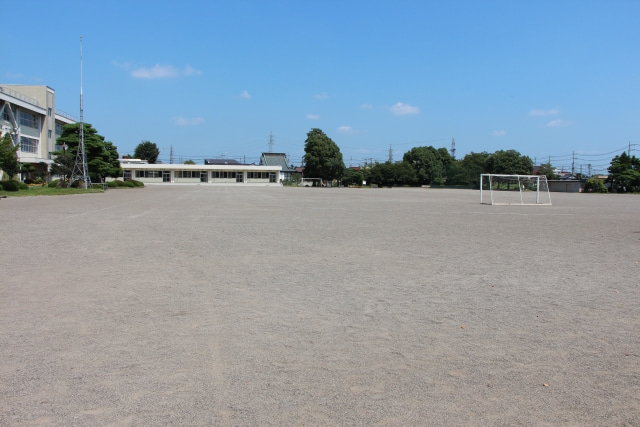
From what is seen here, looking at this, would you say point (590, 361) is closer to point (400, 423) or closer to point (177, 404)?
point (400, 423)

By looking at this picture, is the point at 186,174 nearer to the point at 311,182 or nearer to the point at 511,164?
the point at 311,182

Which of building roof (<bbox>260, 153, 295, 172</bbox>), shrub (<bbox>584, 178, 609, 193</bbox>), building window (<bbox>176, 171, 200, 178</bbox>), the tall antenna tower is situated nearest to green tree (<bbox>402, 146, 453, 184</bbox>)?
building roof (<bbox>260, 153, 295, 172</bbox>)

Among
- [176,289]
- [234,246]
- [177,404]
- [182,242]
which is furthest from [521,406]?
[182,242]

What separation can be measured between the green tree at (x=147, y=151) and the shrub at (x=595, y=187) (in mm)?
105562

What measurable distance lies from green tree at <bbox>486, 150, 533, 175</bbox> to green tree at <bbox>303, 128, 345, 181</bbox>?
30739 millimetres

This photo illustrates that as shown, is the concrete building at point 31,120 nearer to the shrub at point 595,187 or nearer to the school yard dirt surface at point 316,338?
the school yard dirt surface at point 316,338

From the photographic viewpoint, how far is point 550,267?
9516mm

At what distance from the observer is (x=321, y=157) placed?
341 ft

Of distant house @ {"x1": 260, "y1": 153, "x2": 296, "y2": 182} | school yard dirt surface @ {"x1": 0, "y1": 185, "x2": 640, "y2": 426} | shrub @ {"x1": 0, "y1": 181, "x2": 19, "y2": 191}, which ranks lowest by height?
school yard dirt surface @ {"x1": 0, "y1": 185, "x2": 640, "y2": 426}

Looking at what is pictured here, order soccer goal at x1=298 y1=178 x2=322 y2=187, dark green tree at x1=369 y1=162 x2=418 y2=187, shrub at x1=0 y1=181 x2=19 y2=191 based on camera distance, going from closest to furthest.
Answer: shrub at x1=0 y1=181 x2=19 y2=191 → soccer goal at x1=298 y1=178 x2=322 y2=187 → dark green tree at x1=369 y1=162 x2=418 y2=187

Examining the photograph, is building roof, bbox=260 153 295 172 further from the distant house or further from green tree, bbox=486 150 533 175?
green tree, bbox=486 150 533 175

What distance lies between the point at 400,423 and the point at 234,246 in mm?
8911

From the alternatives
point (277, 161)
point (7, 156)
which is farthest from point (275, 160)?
point (7, 156)

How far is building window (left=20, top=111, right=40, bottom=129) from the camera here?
6481 cm
